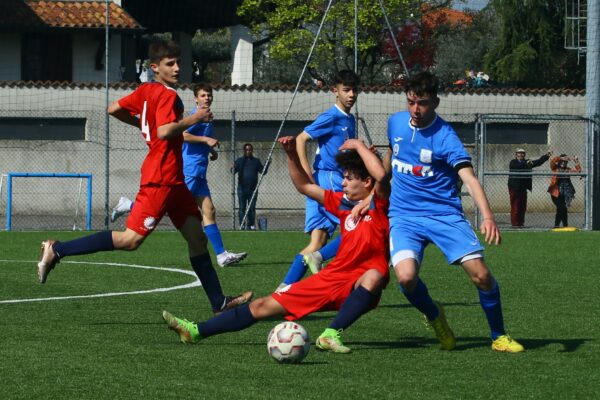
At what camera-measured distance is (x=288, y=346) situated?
745cm

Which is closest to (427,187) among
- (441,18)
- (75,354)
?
(75,354)

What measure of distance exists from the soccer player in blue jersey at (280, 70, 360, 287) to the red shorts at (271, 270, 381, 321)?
2848 millimetres

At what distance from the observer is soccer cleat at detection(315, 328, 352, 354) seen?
26.1 ft

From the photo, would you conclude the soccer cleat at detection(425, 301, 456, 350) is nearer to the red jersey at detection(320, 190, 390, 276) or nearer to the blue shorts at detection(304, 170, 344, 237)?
the red jersey at detection(320, 190, 390, 276)

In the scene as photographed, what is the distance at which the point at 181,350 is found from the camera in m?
8.01

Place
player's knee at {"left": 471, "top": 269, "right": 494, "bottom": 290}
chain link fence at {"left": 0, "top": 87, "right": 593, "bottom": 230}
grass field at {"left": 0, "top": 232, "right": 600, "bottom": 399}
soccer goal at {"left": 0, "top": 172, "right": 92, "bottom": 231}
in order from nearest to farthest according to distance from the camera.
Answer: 1. grass field at {"left": 0, "top": 232, "right": 600, "bottom": 399}
2. player's knee at {"left": 471, "top": 269, "right": 494, "bottom": 290}
3. soccer goal at {"left": 0, "top": 172, "right": 92, "bottom": 231}
4. chain link fence at {"left": 0, "top": 87, "right": 593, "bottom": 230}

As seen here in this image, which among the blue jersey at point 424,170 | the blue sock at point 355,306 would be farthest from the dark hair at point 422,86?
the blue sock at point 355,306

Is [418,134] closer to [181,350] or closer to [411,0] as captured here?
[181,350]

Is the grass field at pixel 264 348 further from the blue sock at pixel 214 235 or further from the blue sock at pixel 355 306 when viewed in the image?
the blue sock at pixel 214 235

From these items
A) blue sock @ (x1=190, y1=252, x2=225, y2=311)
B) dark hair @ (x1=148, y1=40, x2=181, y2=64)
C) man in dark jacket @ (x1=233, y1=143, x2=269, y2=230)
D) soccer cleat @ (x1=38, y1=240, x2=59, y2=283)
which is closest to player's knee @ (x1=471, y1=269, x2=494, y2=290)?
blue sock @ (x1=190, y1=252, x2=225, y2=311)

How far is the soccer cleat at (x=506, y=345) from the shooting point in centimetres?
809

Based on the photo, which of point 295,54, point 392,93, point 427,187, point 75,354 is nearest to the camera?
point 75,354

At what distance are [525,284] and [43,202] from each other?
65.6ft

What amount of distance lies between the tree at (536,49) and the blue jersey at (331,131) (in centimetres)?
3606
